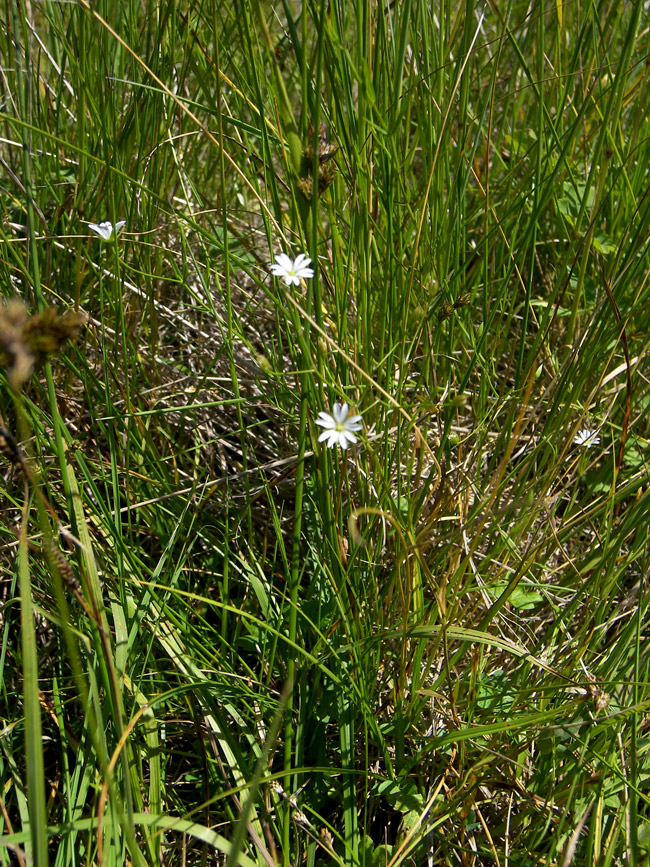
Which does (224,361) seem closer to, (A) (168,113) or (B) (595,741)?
(A) (168,113)

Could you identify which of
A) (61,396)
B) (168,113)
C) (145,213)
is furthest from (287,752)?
(168,113)

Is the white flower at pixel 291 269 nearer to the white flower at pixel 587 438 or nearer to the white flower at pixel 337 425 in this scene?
the white flower at pixel 337 425

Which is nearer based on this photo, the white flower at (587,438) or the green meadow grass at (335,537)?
the green meadow grass at (335,537)

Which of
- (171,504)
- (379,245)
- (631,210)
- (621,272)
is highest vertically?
(631,210)

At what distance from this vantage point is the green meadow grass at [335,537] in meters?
1.04

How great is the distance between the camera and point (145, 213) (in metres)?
1.57

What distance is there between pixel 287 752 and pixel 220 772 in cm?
18

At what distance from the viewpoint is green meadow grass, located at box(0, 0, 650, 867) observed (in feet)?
3.41

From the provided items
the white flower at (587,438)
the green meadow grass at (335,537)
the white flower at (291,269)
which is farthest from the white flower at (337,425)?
the white flower at (587,438)

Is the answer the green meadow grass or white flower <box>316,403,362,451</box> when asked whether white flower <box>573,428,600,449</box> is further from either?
white flower <box>316,403,362,451</box>

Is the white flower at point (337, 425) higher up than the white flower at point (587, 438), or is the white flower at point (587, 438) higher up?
the white flower at point (587, 438)

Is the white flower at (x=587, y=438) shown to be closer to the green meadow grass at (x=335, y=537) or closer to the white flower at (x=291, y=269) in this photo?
the green meadow grass at (x=335, y=537)

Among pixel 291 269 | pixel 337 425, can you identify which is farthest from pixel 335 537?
pixel 291 269

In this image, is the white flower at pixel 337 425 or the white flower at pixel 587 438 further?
the white flower at pixel 587 438
